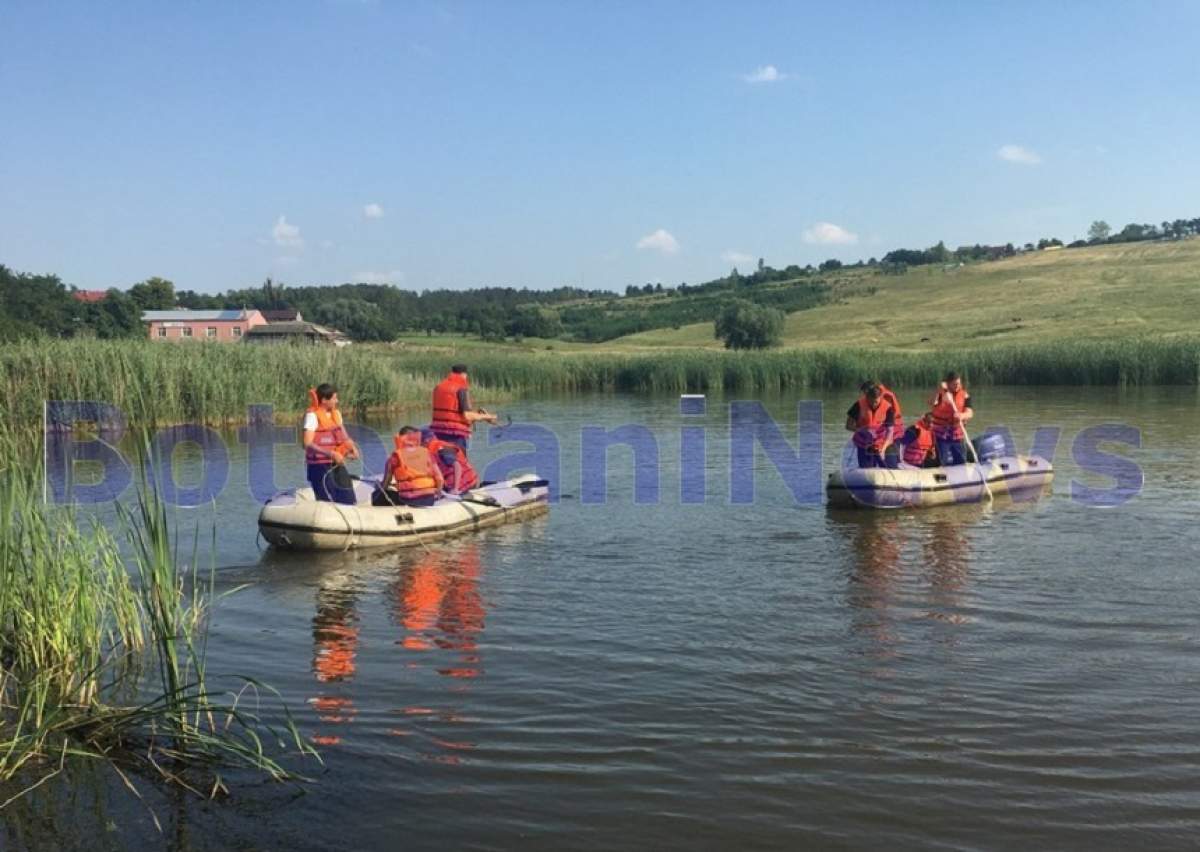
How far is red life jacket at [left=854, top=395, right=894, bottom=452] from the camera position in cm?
1395

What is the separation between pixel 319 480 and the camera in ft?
38.0

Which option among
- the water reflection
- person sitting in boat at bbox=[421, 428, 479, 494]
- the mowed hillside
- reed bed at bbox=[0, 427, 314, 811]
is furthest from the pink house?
reed bed at bbox=[0, 427, 314, 811]

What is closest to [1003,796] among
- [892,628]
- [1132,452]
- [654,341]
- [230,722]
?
[892,628]

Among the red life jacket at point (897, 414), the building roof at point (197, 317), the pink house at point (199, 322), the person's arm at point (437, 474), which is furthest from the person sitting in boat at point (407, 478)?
the building roof at point (197, 317)

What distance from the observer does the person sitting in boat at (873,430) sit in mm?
13938

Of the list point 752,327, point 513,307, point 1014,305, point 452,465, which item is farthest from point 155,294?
point 452,465

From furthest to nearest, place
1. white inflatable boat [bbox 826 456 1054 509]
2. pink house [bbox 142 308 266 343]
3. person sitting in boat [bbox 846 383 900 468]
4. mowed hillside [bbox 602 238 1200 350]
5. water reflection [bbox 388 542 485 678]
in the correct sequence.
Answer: pink house [bbox 142 308 266 343] → mowed hillside [bbox 602 238 1200 350] → person sitting in boat [bbox 846 383 900 468] → white inflatable boat [bbox 826 456 1054 509] → water reflection [bbox 388 542 485 678]

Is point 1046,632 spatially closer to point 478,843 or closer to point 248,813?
point 478,843

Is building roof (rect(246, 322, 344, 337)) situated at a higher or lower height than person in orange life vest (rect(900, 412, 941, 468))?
higher

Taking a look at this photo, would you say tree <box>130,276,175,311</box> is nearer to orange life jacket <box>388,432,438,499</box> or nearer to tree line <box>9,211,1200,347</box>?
tree line <box>9,211,1200,347</box>

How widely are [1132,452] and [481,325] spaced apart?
238ft

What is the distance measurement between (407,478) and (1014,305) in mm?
61143

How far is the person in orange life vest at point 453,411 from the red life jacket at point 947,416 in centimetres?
608

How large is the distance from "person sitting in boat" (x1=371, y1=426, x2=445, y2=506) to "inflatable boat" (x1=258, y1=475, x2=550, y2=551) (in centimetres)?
19
